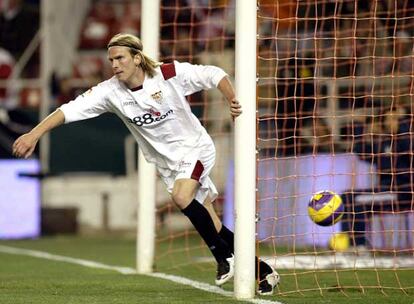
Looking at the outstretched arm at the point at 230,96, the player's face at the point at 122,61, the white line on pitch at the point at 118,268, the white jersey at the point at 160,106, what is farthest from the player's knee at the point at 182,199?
the player's face at the point at 122,61

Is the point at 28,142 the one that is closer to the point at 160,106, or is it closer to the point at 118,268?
the point at 160,106

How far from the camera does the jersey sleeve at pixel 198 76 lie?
24.5 ft

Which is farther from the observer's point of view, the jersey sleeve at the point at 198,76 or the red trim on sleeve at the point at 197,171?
the red trim on sleeve at the point at 197,171

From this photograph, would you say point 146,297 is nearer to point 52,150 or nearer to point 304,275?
point 304,275

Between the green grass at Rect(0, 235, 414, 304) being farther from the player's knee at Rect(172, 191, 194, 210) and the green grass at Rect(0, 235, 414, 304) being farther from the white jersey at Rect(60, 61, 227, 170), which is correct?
the white jersey at Rect(60, 61, 227, 170)

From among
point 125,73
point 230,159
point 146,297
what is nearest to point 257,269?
point 146,297

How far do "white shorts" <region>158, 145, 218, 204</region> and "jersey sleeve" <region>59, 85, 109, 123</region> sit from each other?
669mm

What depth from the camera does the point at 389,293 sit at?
24.9 feet

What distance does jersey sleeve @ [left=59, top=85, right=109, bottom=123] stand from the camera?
7.59 m

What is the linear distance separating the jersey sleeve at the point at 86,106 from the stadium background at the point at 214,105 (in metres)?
3.06

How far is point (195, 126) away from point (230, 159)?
696 centimetres

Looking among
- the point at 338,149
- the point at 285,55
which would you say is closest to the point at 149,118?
the point at 285,55

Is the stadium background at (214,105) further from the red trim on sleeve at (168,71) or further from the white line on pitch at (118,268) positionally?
the red trim on sleeve at (168,71)

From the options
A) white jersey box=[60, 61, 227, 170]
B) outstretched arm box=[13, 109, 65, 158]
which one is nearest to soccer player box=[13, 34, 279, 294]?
white jersey box=[60, 61, 227, 170]
